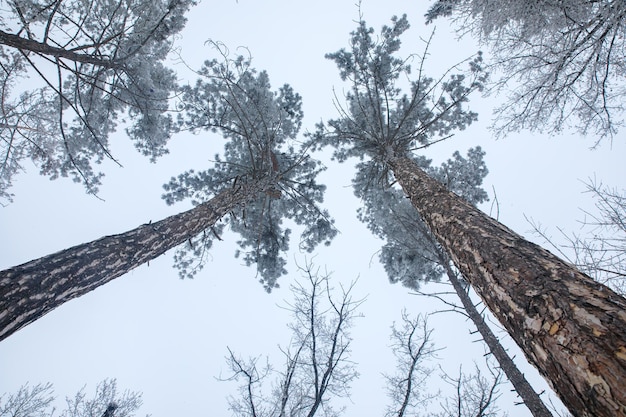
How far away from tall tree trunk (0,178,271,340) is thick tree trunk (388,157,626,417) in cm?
336

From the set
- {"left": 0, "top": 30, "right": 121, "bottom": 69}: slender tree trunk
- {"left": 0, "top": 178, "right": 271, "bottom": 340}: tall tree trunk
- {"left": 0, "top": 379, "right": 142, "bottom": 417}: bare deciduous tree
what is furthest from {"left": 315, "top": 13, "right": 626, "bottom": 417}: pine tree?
{"left": 0, "top": 379, "right": 142, "bottom": 417}: bare deciduous tree

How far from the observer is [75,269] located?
9.51 feet

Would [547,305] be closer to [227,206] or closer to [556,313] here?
[556,313]

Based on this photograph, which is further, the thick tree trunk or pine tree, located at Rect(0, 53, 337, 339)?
pine tree, located at Rect(0, 53, 337, 339)

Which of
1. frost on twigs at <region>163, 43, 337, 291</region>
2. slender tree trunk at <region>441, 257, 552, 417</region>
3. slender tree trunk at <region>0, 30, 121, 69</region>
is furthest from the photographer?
frost on twigs at <region>163, 43, 337, 291</region>

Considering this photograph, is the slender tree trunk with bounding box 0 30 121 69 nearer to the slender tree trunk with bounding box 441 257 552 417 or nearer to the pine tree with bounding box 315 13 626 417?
the pine tree with bounding box 315 13 626 417

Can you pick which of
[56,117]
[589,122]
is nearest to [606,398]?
[589,122]

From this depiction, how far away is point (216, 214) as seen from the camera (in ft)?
18.9

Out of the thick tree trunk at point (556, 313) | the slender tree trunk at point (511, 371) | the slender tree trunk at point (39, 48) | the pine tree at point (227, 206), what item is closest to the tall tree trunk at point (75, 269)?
the pine tree at point (227, 206)

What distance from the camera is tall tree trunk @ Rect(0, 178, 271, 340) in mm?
2312

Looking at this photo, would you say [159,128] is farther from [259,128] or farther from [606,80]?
[606,80]

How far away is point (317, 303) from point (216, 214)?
2.78 meters

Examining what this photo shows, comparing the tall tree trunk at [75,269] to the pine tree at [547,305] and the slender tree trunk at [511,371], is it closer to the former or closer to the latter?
the pine tree at [547,305]

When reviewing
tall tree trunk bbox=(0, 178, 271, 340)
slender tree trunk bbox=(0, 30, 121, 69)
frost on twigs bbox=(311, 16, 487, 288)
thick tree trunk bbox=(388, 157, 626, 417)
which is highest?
frost on twigs bbox=(311, 16, 487, 288)
